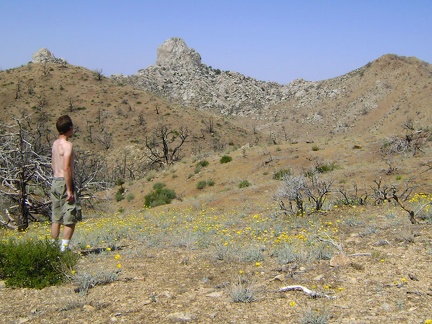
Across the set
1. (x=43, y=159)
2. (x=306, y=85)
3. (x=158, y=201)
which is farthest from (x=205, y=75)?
(x=43, y=159)

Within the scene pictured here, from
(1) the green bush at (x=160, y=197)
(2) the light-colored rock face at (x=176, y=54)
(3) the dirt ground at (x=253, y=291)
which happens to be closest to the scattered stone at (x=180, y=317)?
(3) the dirt ground at (x=253, y=291)

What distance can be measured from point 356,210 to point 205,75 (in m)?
76.4

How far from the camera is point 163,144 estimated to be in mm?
40344

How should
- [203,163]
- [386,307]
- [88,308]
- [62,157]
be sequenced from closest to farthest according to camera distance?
[386,307], [88,308], [62,157], [203,163]

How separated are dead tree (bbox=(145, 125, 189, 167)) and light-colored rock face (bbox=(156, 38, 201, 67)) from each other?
39824 mm

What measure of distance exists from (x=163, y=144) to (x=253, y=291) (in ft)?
120

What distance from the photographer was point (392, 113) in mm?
56281

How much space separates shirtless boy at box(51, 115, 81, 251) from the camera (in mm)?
5879

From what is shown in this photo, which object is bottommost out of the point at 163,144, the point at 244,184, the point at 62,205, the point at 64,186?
the point at 244,184

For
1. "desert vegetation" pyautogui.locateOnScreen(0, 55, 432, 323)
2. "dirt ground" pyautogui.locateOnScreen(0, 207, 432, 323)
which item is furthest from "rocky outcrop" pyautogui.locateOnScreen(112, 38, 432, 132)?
"dirt ground" pyautogui.locateOnScreen(0, 207, 432, 323)

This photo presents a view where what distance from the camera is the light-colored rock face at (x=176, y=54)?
84375 millimetres

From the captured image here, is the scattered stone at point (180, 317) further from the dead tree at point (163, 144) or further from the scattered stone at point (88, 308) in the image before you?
the dead tree at point (163, 144)

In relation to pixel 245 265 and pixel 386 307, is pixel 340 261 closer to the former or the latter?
pixel 245 265

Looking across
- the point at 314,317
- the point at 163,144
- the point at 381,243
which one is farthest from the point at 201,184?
the point at 314,317
